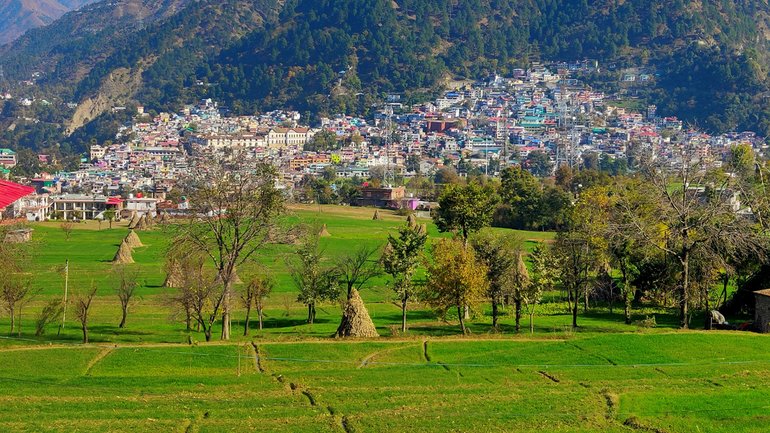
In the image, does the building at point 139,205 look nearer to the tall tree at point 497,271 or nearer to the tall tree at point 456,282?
the tall tree at point 497,271

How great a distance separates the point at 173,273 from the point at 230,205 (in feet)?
35.9

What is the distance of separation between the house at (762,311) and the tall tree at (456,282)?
8236 millimetres

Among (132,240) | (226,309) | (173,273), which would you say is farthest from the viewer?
(132,240)

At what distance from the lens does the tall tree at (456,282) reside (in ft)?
101

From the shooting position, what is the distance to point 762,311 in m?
30.4

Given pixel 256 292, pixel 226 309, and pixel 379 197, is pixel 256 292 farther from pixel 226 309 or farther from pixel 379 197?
pixel 379 197

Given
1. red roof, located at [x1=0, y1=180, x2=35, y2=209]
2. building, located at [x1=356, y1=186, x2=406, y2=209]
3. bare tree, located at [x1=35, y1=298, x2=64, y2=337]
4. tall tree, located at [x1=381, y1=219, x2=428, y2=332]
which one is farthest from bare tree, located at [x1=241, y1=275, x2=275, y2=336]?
building, located at [x1=356, y1=186, x2=406, y2=209]

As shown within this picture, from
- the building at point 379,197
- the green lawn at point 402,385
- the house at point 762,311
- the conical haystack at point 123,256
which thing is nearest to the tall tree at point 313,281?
the green lawn at point 402,385

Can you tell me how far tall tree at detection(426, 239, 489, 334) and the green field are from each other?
98 centimetres

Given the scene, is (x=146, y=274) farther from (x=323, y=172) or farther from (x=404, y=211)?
(x=323, y=172)

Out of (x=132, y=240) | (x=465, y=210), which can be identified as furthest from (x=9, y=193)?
(x=132, y=240)

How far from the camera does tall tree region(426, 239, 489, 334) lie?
101 ft

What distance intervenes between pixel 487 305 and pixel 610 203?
20.8 ft

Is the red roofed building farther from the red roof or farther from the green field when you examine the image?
the green field
